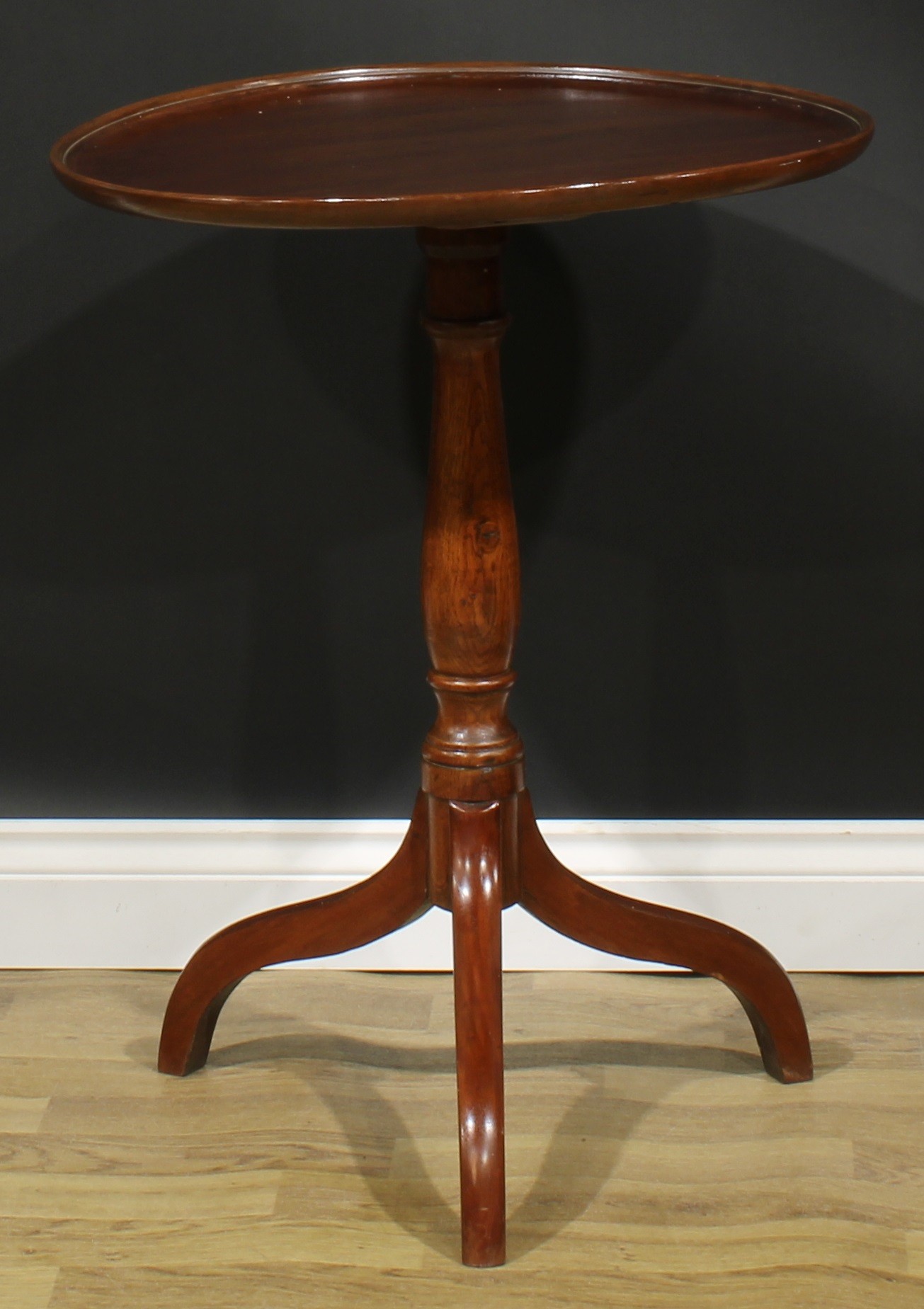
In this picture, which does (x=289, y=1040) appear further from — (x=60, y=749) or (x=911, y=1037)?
(x=911, y=1037)

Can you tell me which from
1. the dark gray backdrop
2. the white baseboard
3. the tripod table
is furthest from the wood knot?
the white baseboard

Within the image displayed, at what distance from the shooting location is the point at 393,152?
37.1 inches

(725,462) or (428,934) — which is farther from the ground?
(725,462)

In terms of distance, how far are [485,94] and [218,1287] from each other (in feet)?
3.01

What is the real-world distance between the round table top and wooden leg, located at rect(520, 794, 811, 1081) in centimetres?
51

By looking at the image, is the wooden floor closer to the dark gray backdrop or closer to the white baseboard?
the white baseboard

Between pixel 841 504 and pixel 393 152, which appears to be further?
pixel 841 504

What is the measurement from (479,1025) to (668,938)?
22 centimetres

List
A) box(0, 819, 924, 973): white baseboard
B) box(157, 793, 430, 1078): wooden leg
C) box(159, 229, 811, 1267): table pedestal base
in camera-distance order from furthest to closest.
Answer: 1. box(0, 819, 924, 973): white baseboard
2. box(157, 793, 430, 1078): wooden leg
3. box(159, 229, 811, 1267): table pedestal base

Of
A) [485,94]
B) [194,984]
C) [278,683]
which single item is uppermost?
[485,94]

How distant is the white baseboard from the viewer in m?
1.47

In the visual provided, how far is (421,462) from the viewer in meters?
1.40

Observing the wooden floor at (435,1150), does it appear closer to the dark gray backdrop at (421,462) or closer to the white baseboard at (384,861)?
the white baseboard at (384,861)

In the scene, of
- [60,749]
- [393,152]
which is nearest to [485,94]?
[393,152]
